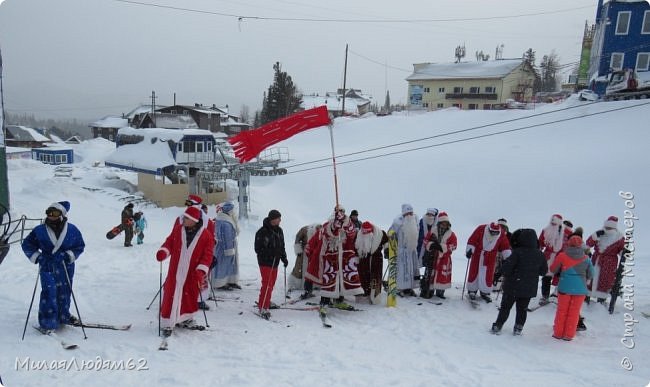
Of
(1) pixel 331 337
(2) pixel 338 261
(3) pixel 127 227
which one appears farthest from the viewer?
(3) pixel 127 227

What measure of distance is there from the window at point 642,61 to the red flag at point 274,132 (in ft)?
93.7

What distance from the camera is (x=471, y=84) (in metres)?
43.8

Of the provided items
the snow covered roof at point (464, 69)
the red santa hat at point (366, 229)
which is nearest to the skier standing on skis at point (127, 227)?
the red santa hat at point (366, 229)

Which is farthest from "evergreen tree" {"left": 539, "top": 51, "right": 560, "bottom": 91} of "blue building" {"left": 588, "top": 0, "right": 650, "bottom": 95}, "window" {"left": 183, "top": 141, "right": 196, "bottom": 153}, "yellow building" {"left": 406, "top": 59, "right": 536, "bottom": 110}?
"window" {"left": 183, "top": 141, "right": 196, "bottom": 153}

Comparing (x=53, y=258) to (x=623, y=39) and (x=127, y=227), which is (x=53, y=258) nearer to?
(x=127, y=227)

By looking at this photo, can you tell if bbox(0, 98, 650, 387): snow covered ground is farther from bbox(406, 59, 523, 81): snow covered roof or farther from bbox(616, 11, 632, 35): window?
bbox(406, 59, 523, 81): snow covered roof

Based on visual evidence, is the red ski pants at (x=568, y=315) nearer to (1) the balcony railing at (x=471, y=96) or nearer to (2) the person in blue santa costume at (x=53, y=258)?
(2) the person in blue santa costume at (x=53, y=258)

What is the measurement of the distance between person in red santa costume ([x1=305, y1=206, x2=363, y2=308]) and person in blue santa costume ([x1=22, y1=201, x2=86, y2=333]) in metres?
3.35

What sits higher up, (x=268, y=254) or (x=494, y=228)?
(x=494, y=228)

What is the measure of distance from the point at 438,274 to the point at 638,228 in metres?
10.6

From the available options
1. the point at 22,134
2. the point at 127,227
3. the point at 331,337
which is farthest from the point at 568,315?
the point at 22,134

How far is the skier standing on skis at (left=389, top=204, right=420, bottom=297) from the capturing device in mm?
6914

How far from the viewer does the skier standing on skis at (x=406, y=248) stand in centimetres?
691

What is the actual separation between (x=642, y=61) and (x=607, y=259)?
26446 mm
